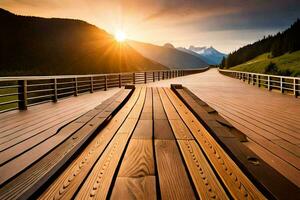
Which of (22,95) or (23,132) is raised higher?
(22,95)

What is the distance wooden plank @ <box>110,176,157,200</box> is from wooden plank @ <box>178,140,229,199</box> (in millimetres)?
369

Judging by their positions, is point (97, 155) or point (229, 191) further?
point (97, 155)

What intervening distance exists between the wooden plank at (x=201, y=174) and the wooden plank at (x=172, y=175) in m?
0.07

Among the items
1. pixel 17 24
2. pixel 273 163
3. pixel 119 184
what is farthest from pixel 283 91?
pixel 17 24

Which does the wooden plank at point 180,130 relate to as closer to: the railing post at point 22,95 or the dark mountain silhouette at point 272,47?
the railing post at point 22,95

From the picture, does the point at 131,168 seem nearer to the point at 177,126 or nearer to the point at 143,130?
the point at 143,130

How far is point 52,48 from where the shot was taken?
431 ft

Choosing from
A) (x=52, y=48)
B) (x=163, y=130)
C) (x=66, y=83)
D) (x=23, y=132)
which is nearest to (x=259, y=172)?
(x=163, y=130)

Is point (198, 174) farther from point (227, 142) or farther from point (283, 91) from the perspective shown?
point (283, 91)

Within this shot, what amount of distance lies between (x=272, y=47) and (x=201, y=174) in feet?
404

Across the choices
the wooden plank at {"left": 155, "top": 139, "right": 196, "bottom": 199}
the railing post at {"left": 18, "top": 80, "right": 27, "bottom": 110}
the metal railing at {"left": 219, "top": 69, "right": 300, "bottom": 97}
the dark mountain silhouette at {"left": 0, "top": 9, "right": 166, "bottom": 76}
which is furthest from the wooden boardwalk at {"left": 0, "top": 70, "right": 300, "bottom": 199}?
the dark mountain silhouette at {"left": 0, "top": 9, "right": 166, "bottom": 76}

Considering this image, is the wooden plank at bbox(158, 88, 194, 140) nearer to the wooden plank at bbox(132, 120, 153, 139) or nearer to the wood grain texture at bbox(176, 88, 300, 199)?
the wooden plank at bbox(132, 120, 153, 139)

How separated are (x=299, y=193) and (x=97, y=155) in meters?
1.86

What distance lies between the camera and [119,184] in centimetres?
201
